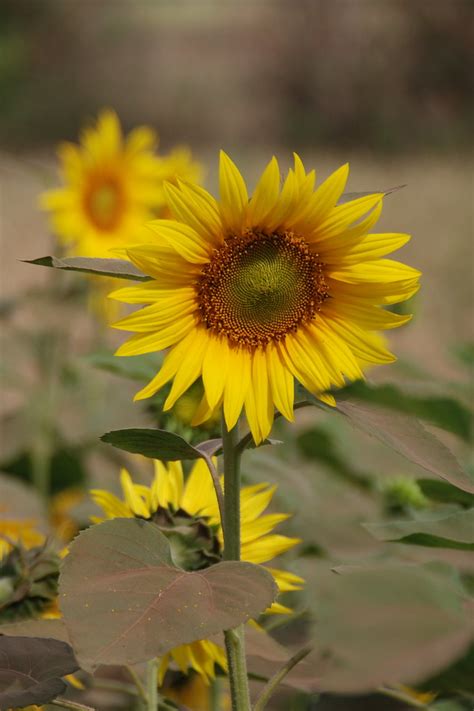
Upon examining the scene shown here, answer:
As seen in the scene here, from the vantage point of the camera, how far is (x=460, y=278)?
11.6ft

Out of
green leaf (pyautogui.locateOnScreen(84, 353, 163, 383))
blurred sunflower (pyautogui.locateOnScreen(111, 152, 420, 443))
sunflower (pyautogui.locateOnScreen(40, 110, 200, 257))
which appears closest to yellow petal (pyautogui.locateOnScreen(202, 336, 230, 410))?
blurred sunflower (pyautogui.locateOnScreen(111, 152, 420, 443))

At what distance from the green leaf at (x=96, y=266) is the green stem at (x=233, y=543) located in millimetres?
83

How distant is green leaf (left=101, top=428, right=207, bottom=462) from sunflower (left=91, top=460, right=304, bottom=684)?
0.34 feet

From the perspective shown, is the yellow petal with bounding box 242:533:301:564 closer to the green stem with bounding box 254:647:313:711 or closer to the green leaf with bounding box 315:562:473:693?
the green stem with bounding box 254:647:313:711

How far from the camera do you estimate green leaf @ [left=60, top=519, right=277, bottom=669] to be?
42 cm

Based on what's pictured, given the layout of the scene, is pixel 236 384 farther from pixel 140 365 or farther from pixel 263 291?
pixel 140 365

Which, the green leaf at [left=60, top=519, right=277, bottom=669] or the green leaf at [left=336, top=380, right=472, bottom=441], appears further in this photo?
the green leaf at [left=336, top=380, right=472, bottom=441]

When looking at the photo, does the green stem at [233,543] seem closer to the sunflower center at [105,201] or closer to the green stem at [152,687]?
the green stem at [152,687]

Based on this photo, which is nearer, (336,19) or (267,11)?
(336,19)

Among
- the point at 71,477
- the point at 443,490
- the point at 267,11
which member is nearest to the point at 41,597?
the point at 443,490

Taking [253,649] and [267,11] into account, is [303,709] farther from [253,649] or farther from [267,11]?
[267,11]

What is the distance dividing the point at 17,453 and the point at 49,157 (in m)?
3.66

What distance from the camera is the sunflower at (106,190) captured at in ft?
5.20

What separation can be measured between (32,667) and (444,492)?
0.92 ft
